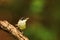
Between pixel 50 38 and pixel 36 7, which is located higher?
pixel 36 7

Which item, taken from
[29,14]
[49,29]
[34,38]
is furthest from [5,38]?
[29,14]

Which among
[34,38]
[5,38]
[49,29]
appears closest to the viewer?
[5,38]

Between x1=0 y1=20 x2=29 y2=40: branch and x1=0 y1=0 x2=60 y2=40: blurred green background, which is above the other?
x1=0 y1=0 x2=60 y2=40: blurred green background

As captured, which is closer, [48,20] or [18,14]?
[18,14]

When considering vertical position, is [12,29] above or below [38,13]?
below

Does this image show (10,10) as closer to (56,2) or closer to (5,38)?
(56,2)

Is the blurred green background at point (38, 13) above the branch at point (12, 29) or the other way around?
above

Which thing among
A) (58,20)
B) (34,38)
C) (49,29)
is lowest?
(34,38)

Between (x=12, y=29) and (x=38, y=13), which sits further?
(x=38, y=13)
